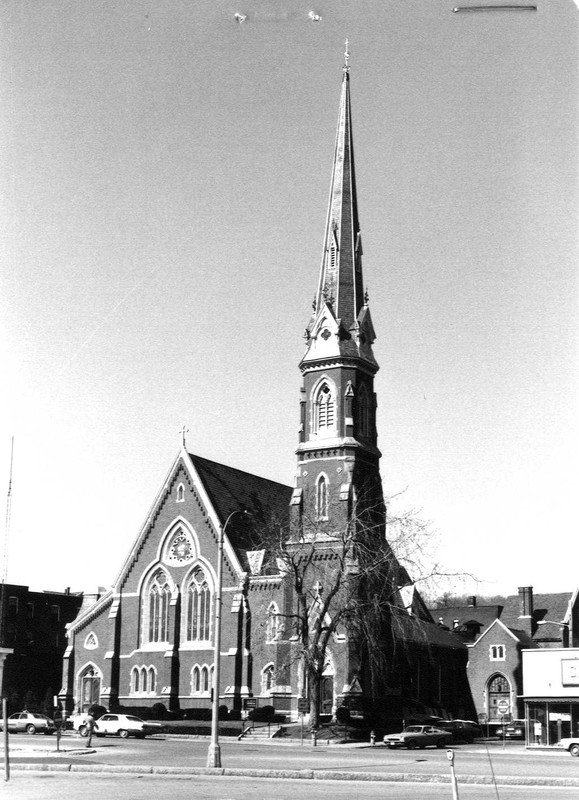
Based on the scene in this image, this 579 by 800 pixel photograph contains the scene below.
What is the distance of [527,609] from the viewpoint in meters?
78.5

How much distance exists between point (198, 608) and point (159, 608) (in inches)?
127

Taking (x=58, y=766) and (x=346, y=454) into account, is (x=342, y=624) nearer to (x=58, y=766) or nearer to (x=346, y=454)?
(x=346, y=454)

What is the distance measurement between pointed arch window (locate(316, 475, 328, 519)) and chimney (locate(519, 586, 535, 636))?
24.2 m

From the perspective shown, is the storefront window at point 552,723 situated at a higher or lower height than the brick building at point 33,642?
lower

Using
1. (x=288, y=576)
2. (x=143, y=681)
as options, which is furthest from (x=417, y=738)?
(x=143, y=681)

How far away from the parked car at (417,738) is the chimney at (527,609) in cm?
3393

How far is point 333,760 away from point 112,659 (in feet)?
114

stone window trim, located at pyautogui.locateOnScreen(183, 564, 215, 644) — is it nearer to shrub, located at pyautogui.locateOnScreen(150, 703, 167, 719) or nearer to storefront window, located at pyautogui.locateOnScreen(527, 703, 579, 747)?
shrub, located at pyautogui.locateOnScreen(150, 703, 167, 719)

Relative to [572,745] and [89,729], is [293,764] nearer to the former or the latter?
[89,729]

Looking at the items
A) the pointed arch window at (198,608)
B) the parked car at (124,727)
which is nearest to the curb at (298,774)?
the parked car at (124,727)

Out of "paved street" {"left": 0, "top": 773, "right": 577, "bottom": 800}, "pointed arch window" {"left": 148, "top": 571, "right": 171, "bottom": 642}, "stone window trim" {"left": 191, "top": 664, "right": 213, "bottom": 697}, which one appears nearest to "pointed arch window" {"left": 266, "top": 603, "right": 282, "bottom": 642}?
"stone window trim" {"left": 191, "top": 664, "right": 213, "bottom": 697}

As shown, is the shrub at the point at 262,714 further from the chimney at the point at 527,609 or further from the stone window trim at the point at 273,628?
the chimney at the point at 527,609

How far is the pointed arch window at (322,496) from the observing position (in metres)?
61.0

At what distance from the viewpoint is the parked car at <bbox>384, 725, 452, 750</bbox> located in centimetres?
4350
